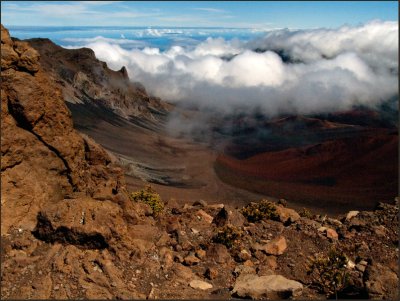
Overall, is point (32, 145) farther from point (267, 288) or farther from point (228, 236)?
point (267, 288)

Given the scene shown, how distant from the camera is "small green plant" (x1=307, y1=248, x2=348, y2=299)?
11.3m

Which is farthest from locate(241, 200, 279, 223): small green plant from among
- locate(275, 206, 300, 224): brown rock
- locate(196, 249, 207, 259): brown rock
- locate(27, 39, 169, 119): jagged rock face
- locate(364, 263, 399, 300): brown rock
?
locate(27, 39, 169, 119): jagged rock face

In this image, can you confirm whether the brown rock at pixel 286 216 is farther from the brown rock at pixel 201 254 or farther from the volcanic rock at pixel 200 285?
the volcanic rock at pixel 200 285

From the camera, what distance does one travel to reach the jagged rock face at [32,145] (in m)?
11.5

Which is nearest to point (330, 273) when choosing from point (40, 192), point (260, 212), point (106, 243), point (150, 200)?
point (260, 212)

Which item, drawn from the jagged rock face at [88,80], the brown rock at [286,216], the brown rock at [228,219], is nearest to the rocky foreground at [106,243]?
the brown rock at [228,219]

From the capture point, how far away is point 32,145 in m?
12.2

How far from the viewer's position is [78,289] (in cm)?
1003

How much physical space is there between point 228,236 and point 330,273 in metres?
3.26

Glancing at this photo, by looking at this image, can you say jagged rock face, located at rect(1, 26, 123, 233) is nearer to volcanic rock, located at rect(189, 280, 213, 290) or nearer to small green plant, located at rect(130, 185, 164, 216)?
small green plant, located at rect(130, 185, 164, 216)

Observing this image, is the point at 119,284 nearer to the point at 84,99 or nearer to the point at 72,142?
the point at 72,142

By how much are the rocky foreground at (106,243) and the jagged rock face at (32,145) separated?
0.03 metres

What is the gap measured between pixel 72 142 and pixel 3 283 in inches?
196

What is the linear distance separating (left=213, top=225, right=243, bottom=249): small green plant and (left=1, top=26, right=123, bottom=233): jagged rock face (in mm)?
3691
